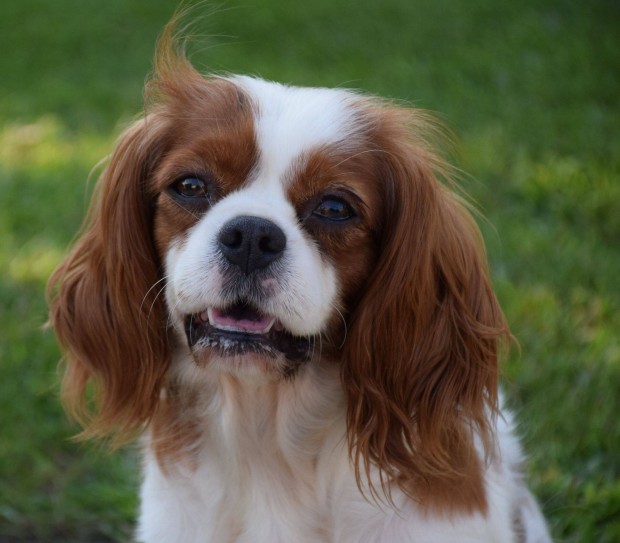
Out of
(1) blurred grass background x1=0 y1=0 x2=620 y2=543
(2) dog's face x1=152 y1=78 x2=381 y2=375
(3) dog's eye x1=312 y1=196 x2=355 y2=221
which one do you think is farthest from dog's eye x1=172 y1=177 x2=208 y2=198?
(1) blurred grass background x1=0 y1=0 x2=620 y2=543

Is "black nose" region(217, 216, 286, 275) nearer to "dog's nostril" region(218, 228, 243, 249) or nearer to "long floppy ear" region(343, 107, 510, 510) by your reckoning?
"dog's nostril" region(218, 228, 243, 249)

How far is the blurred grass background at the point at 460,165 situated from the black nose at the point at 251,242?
0.92 m

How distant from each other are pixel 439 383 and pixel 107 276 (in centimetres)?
114

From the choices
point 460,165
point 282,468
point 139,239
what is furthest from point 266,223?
point 460,165

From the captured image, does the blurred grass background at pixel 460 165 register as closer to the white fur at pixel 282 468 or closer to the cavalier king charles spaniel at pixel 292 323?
the cavalier king charles spaniel at pixel 292 323

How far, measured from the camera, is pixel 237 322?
277cm

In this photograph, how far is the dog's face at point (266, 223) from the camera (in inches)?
104

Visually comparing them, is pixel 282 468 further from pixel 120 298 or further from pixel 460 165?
pixel 460 165

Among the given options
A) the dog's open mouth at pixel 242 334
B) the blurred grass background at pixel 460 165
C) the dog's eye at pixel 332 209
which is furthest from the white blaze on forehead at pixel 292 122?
the blurred grass background at pixel 460 165

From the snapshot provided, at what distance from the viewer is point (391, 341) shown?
2912mm

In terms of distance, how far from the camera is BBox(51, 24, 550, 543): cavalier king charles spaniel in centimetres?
273

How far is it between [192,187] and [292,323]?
53 cm

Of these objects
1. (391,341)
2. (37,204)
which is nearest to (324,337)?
(391,341)

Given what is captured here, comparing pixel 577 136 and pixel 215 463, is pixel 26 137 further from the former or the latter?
pixel 215 463
